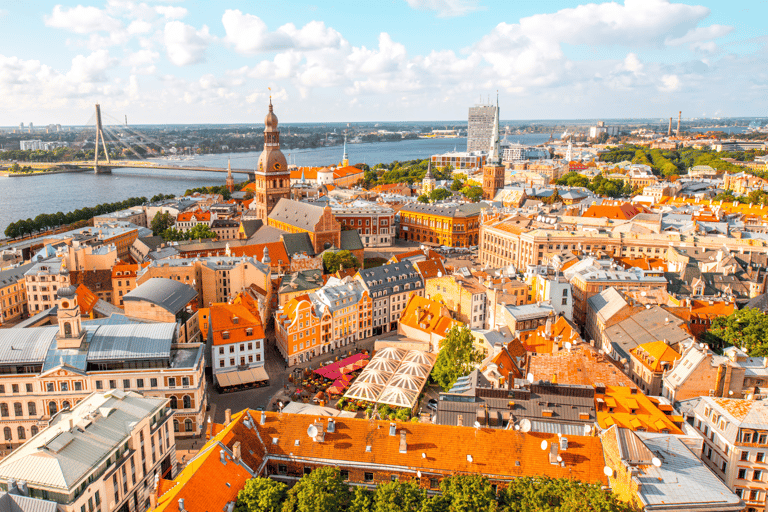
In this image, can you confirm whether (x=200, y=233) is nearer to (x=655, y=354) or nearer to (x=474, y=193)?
(x=474, y=193)

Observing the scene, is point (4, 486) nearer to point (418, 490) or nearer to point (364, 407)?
point (418, 490)

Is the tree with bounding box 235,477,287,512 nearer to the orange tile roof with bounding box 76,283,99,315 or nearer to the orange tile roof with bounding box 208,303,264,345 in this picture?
the orange tile roof with bounding box 208,303,264,345

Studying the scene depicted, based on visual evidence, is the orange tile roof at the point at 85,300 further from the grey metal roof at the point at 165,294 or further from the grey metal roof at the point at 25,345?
the grey metal roof at the point at 25,345

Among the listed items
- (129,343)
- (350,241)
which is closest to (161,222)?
(350,241)

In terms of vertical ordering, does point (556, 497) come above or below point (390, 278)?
below

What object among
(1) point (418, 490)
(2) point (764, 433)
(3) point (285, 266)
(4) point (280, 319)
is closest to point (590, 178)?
(3) point (285, 266)

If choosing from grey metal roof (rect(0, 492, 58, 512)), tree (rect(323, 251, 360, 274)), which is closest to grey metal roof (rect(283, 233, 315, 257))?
tree (rect(323, 251, 360, 274))

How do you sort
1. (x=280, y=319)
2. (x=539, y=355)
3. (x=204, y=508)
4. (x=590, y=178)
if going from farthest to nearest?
(x=590, y=178) → (x=280, y=319) → (x=539, y=355) → (x=204, y=508)
